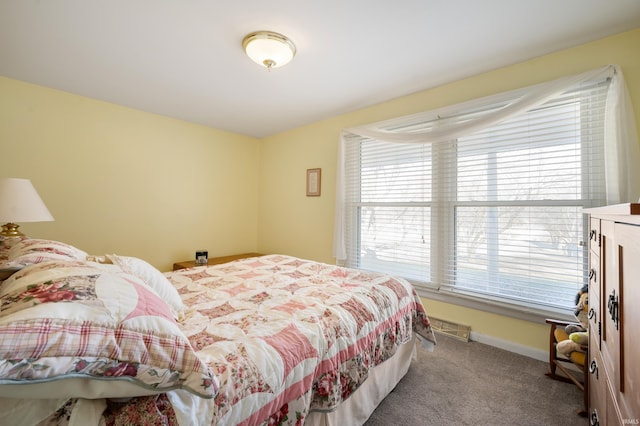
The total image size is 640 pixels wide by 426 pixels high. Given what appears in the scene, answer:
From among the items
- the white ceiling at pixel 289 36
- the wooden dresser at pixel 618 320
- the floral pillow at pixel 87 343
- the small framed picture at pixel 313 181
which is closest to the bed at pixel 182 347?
the floral pillow at pixel 87 343

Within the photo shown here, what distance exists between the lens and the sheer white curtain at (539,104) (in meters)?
1.76

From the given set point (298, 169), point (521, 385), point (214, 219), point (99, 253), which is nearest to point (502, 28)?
point (521, 385)

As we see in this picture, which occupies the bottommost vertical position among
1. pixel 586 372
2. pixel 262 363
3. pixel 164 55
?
pixel 586 372

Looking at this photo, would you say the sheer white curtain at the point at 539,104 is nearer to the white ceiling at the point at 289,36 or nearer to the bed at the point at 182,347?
the white ceiling at the point at 289,36

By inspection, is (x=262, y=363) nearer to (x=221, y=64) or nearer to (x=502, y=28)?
(x=221, y=64)

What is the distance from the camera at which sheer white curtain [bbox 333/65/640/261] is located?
1761mm

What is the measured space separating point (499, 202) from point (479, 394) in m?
1.45

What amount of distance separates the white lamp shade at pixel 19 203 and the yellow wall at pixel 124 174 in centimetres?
73

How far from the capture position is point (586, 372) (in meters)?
1.54

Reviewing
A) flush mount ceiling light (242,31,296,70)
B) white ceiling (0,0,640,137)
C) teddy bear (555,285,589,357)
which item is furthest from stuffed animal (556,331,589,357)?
flush mount ceiling light (242,31,296,70)

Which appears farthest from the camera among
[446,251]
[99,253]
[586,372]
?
[99,253]

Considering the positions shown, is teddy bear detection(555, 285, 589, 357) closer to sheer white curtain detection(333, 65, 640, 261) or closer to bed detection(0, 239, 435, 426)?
sheer white curtain detection(333, 65, 640, 261)

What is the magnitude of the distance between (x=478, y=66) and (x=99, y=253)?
13.2ft

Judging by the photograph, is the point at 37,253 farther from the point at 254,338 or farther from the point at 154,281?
the point at 254,338
